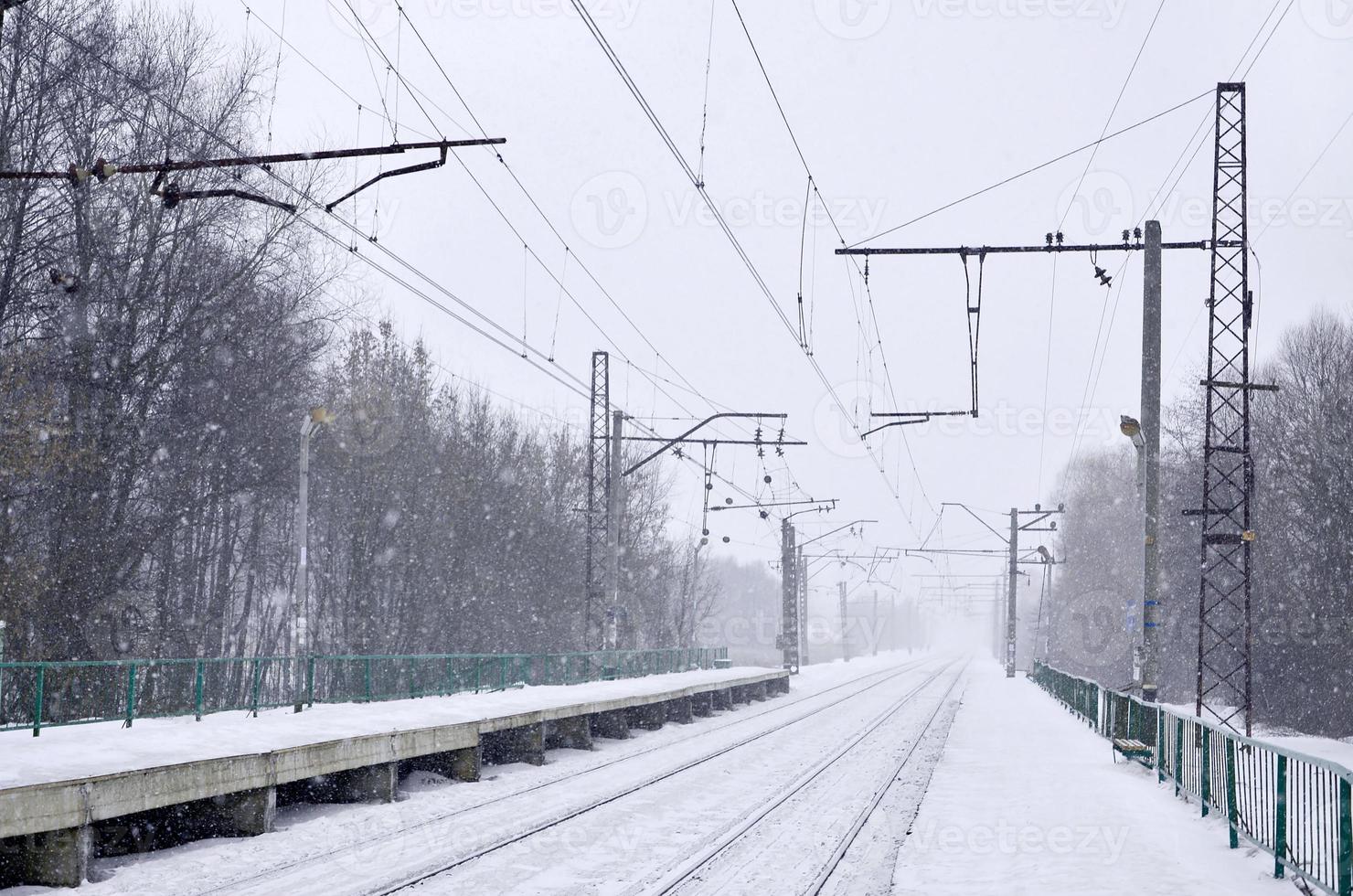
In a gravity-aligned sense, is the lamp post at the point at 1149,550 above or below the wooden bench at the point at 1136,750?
above

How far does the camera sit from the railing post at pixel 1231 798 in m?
12.0

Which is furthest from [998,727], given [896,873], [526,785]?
[896,873]

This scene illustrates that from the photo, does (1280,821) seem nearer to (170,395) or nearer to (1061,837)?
(1061,837)

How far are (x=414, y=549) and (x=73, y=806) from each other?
4069cm

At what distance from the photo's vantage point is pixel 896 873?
11.0 m

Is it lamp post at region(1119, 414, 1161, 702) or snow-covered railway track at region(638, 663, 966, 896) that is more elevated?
lamp post at region(1119, 414, 1161, 702)

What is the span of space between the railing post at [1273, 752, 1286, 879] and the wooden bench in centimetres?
909

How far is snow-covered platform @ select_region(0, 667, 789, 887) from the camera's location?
32.3 feet

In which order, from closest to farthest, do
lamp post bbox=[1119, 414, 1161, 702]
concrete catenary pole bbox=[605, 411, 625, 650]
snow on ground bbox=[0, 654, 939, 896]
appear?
→ snow on ground bbox=[0, 654, 939, 896] → lamp post bbox=[1119, 414, 1161, 702] → concrete catenary pole bbox=[605, 411, 625, 650]

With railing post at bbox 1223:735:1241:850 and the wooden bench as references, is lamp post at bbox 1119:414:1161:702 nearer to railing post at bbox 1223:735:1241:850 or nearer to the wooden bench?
the wooden bench

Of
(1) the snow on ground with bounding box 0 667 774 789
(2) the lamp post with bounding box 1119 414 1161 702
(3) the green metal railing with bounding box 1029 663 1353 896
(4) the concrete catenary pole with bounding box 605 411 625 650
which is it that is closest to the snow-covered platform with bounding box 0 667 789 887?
(1) the snow on ground with bounding box 0 667 774 789

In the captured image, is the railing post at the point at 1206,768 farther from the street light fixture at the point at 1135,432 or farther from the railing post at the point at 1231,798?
the street light fixture at the point at 1135,432

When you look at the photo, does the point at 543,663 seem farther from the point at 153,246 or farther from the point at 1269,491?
the point at 1269,491

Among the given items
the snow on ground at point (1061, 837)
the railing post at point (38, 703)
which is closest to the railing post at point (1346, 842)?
the snow on ground at point (1061, 837)
